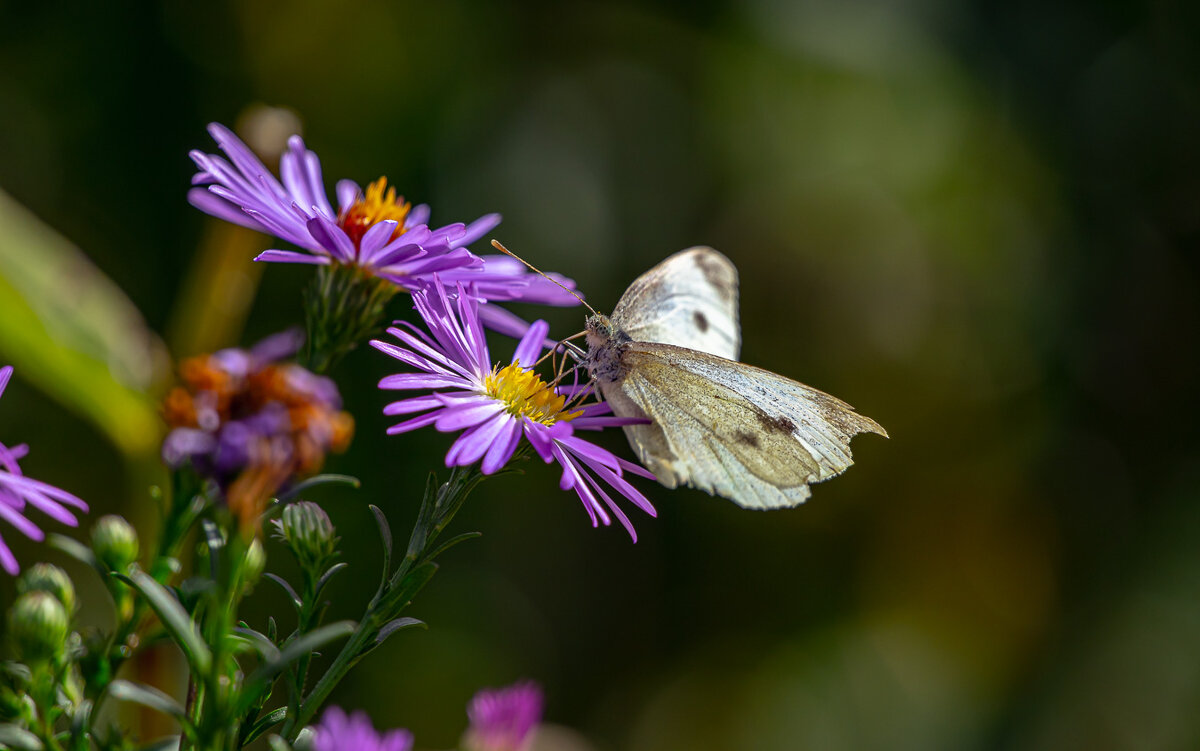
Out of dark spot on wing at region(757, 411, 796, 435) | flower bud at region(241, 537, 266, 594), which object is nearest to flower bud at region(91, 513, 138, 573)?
flower bud at region(241, 537, 266, 594)

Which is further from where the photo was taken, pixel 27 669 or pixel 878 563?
pixel 878 563

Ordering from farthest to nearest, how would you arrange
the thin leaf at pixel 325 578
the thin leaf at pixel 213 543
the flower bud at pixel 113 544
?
the flower bud at pixel 113 544, the thin leaf at pixel 325 578, the thin leaf at pixel 213 543

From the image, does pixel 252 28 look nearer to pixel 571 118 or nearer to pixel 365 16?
pixel 365 16

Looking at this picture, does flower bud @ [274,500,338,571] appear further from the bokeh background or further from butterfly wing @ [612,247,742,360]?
the bokeh background

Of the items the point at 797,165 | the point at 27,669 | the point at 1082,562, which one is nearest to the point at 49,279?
the point at 27,669

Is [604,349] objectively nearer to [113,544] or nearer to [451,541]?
[451,541]

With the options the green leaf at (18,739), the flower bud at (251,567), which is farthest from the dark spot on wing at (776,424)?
the green leaf at (18,739)

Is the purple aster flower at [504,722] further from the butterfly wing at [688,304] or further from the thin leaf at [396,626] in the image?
the butterfly wing at [688,304]
